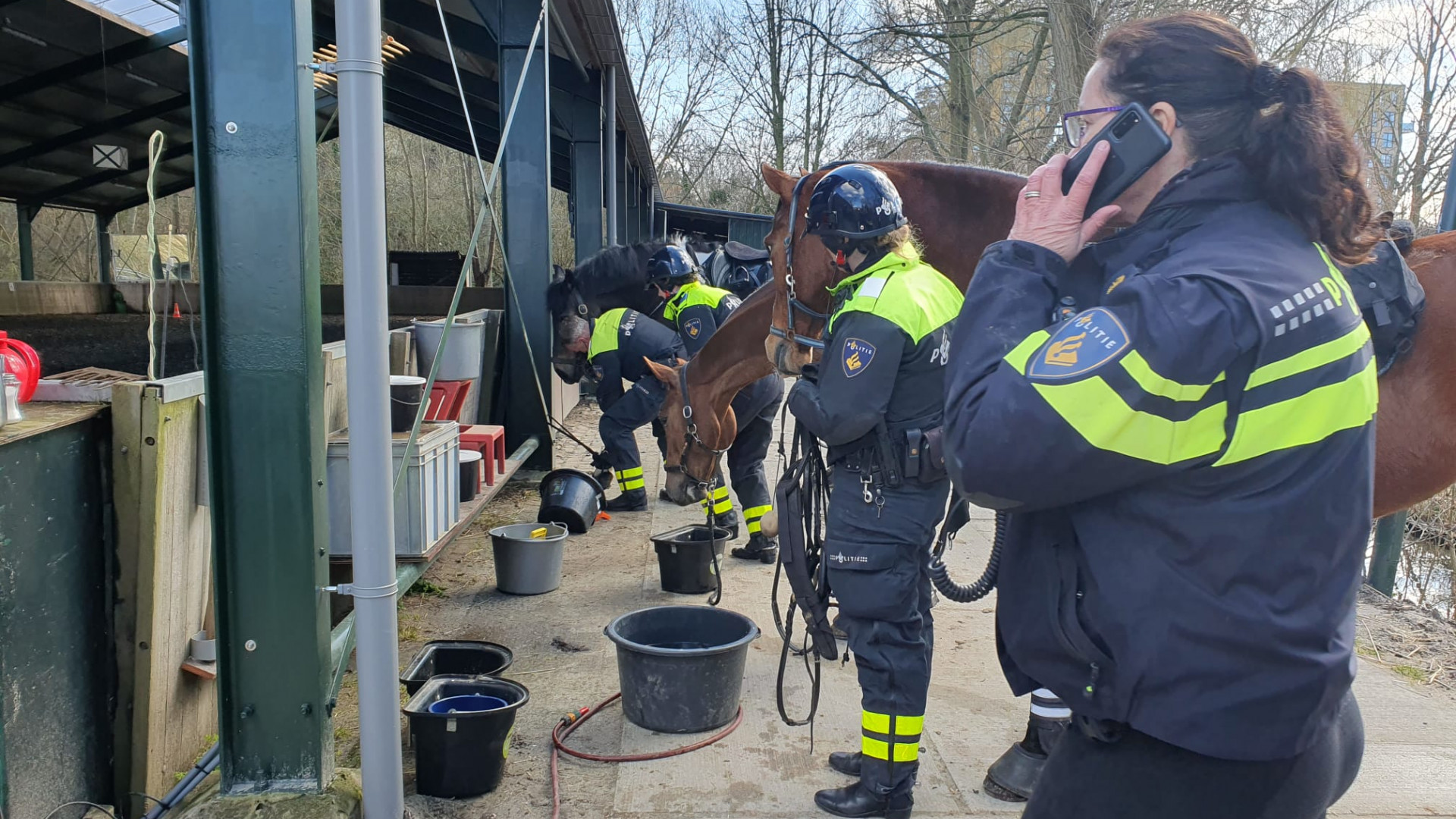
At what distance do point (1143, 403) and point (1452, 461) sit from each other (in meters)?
2.10

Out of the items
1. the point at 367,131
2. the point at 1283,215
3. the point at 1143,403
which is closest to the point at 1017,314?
the point at 1143,403

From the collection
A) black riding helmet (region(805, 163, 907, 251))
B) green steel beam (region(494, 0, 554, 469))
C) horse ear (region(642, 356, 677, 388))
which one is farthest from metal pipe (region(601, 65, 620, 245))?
black riding helmet (region(805, 163, 907, 251))

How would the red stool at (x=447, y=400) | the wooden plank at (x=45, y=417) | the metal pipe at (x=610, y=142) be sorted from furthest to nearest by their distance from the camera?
the metal pipe at (x=610, y=142) < the red stool at (x=447, y=400) < the wooden plank at (x=45, y=417)

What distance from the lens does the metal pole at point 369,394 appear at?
245cm

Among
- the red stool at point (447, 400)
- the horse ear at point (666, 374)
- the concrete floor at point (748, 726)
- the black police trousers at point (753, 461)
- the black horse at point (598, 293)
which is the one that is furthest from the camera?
the black horse at point (598, 293)

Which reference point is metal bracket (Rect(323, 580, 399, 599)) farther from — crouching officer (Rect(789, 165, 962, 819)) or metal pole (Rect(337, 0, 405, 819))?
crouching officer (Rect(789, 165, 962, 819))

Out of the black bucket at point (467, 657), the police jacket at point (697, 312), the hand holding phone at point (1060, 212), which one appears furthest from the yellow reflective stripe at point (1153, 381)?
the police jacket at point (697, 312)

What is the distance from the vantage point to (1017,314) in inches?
59.1

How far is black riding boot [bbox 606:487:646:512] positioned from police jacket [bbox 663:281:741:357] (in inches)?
48.9

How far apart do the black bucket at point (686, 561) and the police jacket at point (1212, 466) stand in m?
3.87

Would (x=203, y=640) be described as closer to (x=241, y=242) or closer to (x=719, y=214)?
(x=241, y=242)

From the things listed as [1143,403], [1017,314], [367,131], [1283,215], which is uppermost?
[367,131]

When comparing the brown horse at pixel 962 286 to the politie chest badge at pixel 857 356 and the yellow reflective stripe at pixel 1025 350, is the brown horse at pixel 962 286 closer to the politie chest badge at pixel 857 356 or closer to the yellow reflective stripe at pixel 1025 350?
the politie chest badge at pixel 857 356

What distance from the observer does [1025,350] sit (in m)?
1.41
